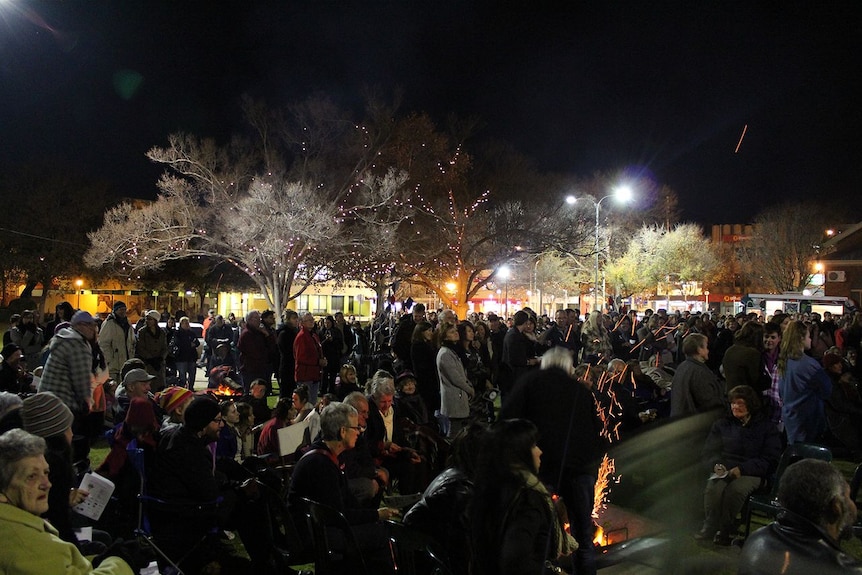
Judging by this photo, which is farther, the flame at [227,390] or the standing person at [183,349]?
the standing person at [183,349]

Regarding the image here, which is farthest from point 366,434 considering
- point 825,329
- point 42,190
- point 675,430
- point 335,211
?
point 42,190

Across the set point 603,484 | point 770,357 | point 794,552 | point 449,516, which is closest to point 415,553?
point 449,516

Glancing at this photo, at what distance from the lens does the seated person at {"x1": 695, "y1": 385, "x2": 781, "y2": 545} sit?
6.36 metres

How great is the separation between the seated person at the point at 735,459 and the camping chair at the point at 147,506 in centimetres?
434

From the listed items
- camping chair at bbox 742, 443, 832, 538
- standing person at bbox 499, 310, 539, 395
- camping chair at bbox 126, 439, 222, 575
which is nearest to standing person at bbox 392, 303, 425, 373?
standing person at bbox 499, 310, 539, 395

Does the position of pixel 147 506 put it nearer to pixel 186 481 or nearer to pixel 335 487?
pixel 186 481

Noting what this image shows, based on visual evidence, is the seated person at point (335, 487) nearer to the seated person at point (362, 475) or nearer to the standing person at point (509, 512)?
the seated person at point (362, 475)

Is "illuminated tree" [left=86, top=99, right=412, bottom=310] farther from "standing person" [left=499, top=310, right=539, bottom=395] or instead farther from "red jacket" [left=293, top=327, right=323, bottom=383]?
"standing person" [left=499, top=310, right=539, bottom=395]

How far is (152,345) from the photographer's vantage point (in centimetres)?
1180

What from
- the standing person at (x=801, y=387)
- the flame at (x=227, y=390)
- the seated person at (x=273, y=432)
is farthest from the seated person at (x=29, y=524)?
the flame at (x=227, y=390)

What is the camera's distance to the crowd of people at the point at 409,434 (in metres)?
3.32

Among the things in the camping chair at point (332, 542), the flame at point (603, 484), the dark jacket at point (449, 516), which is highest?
the dark jacket at point (449, 516)

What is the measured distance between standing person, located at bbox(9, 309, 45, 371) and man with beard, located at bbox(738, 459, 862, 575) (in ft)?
45.2

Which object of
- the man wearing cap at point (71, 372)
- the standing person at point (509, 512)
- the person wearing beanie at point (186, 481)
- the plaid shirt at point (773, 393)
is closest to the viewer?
the standing person at point (509, 512)
